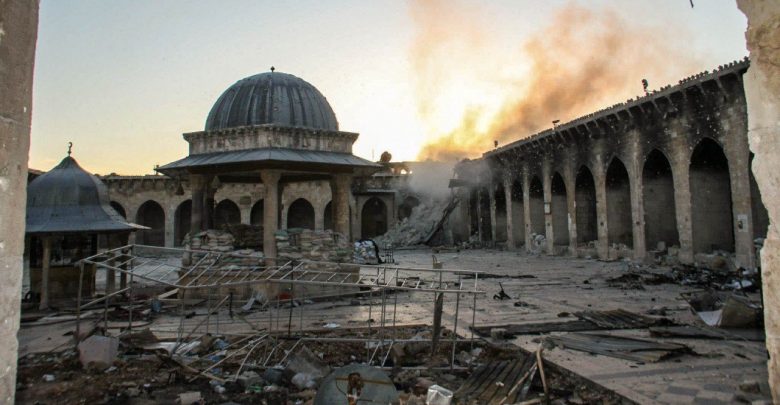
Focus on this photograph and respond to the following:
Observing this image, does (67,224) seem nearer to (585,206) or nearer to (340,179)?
(340,179)

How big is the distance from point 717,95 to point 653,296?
867 centimetres

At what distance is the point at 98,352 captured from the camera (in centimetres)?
573

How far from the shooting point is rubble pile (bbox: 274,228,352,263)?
12242mm

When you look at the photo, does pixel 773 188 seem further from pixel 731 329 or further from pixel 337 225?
pixel 337 225

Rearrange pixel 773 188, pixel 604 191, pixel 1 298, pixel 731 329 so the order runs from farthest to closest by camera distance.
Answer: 1. pixel 604 191
2. pixel 731 329
3. pixel 773 188
4. pixel 1 298

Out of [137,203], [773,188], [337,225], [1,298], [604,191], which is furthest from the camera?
[137,203]

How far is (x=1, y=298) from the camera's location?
2.02 metres

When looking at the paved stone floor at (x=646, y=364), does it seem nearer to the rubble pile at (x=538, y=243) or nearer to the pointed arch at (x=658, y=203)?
the pointed arch at (x=658, y=203)

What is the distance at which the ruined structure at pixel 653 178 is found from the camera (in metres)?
14.9

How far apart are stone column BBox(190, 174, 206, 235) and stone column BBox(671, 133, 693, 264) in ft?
54.2

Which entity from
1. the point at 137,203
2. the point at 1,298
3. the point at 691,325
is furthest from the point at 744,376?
the point at 137,203

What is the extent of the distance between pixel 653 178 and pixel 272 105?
15.7m

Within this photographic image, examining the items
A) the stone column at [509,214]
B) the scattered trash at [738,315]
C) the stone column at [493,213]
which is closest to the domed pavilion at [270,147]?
the scattered trash at [738,315]

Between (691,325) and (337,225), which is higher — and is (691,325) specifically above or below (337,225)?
below
